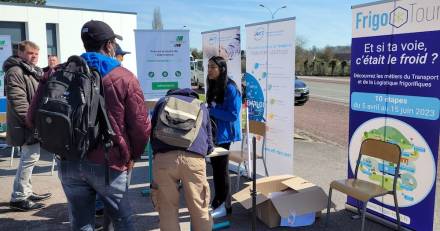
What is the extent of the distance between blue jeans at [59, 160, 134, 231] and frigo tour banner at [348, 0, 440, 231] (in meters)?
2.69

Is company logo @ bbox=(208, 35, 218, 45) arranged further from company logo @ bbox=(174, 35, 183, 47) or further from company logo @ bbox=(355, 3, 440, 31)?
company logo @ bbox=(355, 3, 440, 31)

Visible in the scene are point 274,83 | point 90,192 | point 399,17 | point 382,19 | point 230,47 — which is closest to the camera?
point 90,192

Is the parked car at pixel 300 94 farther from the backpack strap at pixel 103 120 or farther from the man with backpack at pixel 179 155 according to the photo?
the backpack strap at pixel 103 120

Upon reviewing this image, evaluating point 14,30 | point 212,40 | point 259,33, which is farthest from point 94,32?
point 14,30

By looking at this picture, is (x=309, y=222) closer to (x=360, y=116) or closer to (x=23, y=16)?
(x=360, y=116)

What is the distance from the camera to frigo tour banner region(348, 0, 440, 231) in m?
3.46

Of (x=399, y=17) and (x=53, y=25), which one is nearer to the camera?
(x=399, y=17)

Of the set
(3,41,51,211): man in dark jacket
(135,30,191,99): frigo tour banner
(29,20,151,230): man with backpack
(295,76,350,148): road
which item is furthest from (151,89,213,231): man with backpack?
(295,76,350,148): road

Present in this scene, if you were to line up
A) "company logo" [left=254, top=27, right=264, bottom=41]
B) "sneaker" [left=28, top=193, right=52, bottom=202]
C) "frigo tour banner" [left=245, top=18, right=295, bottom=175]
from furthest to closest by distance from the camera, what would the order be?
"company logo" [left=254, top=27, right=264, bottom=41]
"frigo tour banner" [left=245, top=18, right=295, bottom=175]
"sneaker" [left=28, top=193, right=52, bottom=202]

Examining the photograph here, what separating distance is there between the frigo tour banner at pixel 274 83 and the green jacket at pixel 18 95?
281 centimetres

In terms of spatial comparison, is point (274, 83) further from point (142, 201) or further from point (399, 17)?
point (142, 201)

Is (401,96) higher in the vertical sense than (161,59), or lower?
lower

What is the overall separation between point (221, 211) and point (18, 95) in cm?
252

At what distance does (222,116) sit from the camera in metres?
4.02
